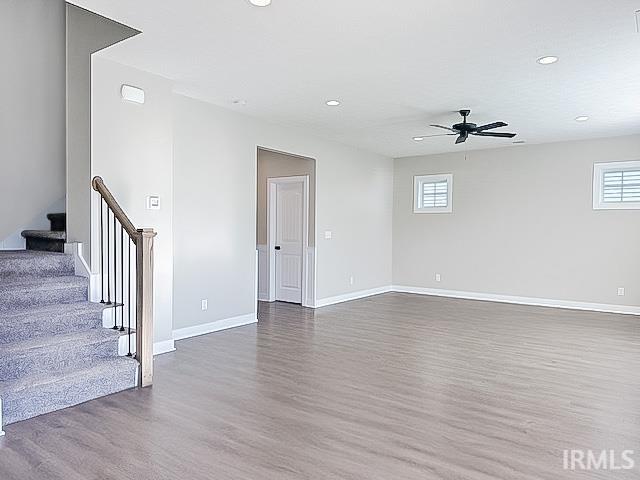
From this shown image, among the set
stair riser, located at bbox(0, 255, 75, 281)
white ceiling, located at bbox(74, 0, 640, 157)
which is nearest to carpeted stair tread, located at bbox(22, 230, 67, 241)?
stair riser, located at bbox(0, 255, 75, 281)

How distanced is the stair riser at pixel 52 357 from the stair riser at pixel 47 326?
266mm

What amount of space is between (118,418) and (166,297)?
1.80 meters

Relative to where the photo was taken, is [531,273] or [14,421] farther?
[531,273]

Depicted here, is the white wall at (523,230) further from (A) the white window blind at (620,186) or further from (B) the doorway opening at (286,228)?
(B) the doorway opening at (286,228)

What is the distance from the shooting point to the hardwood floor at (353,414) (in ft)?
8.28

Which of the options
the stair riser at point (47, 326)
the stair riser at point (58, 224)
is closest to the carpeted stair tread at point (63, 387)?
the stair riser at point (47, 326)

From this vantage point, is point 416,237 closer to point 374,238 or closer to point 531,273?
point 374,238

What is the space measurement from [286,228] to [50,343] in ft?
16.1

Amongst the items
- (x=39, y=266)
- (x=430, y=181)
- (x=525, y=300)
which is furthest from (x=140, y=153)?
(x=525, y=300)

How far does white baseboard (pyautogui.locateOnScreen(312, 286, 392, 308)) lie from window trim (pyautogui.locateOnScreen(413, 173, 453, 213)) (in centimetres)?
167

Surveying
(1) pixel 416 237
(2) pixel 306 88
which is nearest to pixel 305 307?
(1) pixel 416 237

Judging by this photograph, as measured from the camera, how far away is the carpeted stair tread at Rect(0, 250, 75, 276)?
402 cm

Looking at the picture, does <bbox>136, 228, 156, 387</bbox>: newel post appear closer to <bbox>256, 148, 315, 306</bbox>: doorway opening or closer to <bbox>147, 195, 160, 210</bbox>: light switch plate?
<bbox>147, 195, 160, 210</bbox>: light switch plate

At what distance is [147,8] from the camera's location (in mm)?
3189
